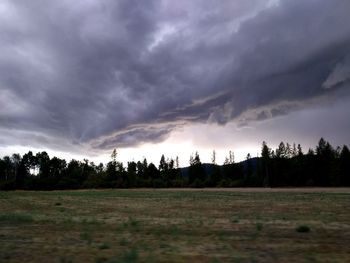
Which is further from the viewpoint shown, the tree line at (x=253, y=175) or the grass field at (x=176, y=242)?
the tree line at (x=253, y=175)

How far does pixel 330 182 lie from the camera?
129 m

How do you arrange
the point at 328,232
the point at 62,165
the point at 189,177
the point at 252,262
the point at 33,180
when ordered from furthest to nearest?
the point at 62,165 < the point at 189,177 < the point at 33,180 < the point at 328,232 < the point at 252,262

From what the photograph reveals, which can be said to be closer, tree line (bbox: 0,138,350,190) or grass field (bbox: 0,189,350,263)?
grass field (bbox: 0,189,350,263)

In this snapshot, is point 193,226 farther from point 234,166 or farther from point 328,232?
point 234,166

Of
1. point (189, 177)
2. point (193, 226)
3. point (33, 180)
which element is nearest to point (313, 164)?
point (189, 177)

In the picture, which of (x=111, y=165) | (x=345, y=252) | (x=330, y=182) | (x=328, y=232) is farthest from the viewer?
(x=111, y=165)

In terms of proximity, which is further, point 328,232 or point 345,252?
point 328,232

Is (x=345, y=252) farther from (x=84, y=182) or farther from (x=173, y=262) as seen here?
(x=84, y=182)

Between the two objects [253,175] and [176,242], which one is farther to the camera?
[253,175]

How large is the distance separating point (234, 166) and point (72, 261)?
15867 centimetres

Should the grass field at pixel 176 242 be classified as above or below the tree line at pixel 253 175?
below

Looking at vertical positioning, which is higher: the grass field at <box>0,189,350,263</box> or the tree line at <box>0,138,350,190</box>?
the tree line at <box>0,138,350,190</box>

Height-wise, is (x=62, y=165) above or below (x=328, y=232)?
above

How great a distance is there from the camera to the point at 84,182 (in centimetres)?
14925
